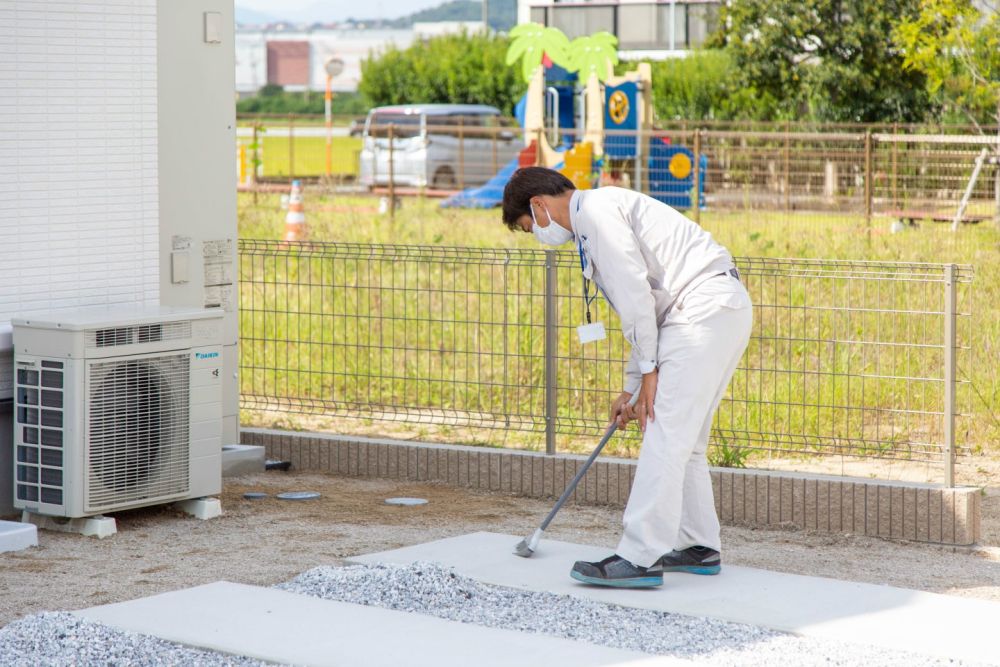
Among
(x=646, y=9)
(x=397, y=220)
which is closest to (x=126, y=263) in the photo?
(x=397, y=220)

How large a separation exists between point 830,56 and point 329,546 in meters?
24.5

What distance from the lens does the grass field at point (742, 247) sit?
8.30 m

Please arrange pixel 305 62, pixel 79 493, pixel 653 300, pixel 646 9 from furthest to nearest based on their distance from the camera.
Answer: pixel 305 62 < pixel 646 9 < pixel 79 493 < pixel 653 300

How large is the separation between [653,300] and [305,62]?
16226 cm

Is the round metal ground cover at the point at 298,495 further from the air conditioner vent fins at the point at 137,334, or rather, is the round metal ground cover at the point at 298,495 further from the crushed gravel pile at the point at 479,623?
the crushed gravel pile at the point at 479,623

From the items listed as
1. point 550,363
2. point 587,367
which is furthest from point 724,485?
point 587,367

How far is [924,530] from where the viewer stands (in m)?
6.40

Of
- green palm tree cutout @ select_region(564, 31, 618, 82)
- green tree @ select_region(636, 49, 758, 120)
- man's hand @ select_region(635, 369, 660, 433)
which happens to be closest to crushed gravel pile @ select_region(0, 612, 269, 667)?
man's hand @ select_region(635, 369, 660, 433)

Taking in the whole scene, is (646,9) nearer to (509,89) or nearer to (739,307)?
(509,89)

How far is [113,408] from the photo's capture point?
6434 mm

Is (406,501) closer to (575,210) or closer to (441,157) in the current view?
(575,210)

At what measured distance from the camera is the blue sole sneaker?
5340mm

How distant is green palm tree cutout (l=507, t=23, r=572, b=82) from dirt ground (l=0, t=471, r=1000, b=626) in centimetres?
1662

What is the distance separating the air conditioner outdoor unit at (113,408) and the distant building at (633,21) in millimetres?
37800
